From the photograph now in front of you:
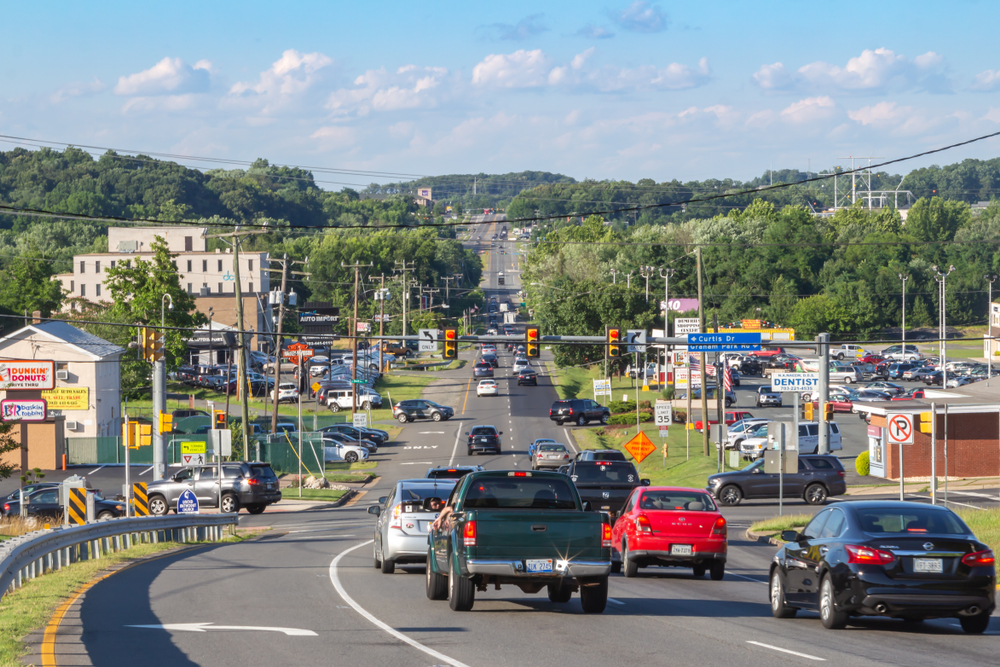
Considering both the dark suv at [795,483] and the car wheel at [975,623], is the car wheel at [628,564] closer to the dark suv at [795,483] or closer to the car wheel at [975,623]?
the car wheel at [975,623]

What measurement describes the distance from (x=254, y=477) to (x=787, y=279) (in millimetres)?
105774

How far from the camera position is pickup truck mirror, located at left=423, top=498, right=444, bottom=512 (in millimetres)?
15609

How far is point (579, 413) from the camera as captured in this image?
6856 centimetres

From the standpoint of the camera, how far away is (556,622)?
41.8ft

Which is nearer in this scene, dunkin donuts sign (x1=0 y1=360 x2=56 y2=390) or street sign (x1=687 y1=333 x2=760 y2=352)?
street sign (x1=687 y1=333 x2=760 y2=352)

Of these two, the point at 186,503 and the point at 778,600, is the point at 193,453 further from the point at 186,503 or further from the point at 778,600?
the point at 778,600

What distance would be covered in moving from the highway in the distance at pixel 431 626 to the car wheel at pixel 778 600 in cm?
13

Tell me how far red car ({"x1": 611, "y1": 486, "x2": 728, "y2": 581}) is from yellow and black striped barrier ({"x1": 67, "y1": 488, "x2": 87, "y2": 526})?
45.3 feet

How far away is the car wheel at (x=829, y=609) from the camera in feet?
39.8

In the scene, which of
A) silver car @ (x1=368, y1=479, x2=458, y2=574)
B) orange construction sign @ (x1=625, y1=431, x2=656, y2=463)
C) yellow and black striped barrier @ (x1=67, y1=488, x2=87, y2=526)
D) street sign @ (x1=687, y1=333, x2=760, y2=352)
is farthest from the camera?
orange construction sign @ (x1=625, y1=431, x2=656, y2=463)

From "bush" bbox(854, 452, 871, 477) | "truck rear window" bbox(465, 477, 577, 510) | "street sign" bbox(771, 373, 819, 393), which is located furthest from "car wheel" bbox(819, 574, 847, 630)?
"bush" bbox(854, 452, 871, 477)

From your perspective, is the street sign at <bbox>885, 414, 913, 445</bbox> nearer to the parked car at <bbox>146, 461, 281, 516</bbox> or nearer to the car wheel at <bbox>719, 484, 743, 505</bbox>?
the car wheel at <bbox>719, 484, 743, 505</bbox>

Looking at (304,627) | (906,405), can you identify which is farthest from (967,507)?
(304,627)

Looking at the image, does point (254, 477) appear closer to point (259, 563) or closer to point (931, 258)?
point (259, 563)
